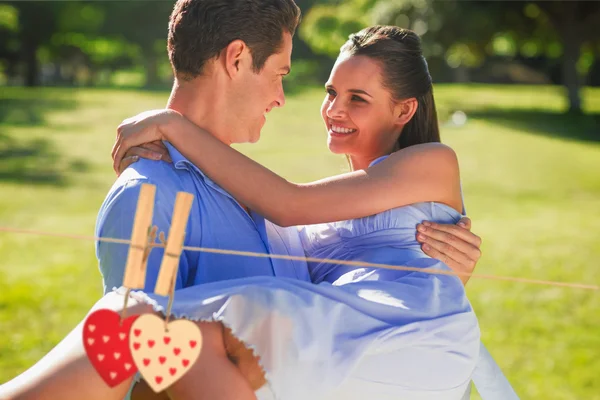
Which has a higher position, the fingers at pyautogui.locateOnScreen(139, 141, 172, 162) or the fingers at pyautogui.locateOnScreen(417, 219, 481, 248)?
the fingers at pyautogui.locateOnScreen(139, 141, 172, 162)

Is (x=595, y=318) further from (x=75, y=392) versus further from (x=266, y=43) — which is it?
(x=75, y=392)

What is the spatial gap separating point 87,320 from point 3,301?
21.6 ft

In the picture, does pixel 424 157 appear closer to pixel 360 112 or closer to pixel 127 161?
pixel 360 112

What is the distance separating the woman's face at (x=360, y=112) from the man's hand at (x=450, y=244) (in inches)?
20.8

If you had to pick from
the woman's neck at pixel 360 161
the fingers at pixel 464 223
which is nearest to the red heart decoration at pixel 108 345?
the fingers at pixel 464 223

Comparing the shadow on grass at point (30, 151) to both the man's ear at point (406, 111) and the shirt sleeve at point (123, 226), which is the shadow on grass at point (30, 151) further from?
the shirt sleeve at point (123, 226)

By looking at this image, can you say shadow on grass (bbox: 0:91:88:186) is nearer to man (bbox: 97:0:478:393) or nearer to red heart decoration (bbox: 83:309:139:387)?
man (bbox: 97:0:478:393)

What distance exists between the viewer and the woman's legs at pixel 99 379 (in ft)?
6.58

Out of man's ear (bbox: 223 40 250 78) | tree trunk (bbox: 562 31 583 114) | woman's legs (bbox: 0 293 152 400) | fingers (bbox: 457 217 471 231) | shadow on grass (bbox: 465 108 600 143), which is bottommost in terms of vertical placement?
shadow on grass (bbox: 465 108 600 143)

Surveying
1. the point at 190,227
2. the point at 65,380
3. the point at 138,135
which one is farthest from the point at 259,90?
the point at 65,380

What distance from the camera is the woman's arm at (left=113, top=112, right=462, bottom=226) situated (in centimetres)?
262

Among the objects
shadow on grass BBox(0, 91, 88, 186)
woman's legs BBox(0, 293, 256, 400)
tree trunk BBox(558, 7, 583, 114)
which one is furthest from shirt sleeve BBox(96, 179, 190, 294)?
tree trunk BBox(558, 7, 583, 114)

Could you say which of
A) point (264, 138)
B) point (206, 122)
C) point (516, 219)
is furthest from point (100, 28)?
point (206, 122)

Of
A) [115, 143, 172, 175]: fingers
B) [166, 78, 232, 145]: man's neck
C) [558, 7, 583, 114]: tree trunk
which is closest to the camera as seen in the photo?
[115, 143, 172, 175]: fingers
